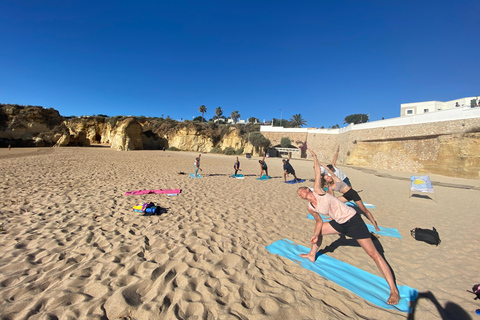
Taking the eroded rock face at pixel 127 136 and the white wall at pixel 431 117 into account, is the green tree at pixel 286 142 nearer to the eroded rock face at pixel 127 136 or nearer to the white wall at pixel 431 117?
the white wall at pixel 431 117

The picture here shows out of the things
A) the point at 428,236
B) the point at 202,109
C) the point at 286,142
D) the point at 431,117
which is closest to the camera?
the point at 428,236

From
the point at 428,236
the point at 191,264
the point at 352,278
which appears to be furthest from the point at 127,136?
the point at 428,236

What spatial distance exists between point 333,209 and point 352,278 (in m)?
1.04

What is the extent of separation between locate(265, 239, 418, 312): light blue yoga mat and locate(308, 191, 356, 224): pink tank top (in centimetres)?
83

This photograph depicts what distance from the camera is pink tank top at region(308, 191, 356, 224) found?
2916 mm

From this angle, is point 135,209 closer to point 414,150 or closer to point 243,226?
point 243,226

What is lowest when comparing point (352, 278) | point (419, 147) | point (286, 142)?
point (352, 278)

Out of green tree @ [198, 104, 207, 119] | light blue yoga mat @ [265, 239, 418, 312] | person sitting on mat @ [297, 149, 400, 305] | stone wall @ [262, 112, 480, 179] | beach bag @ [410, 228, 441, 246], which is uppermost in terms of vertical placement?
green tree @ [198, 104, 207, 119]

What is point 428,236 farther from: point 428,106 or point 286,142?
point 286,142

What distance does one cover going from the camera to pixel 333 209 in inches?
118

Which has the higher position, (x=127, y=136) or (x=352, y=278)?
(x=127, y=136)

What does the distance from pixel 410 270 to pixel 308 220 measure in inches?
89.3

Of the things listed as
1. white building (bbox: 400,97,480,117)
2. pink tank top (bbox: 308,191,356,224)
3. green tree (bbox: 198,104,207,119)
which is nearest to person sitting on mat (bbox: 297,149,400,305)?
pink tank top (bbox: 308,191,356,224)

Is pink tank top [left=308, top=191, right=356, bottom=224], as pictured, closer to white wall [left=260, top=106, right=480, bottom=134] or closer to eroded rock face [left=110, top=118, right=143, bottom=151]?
white wall [left=260, top=106, right=480, bottom=134]
